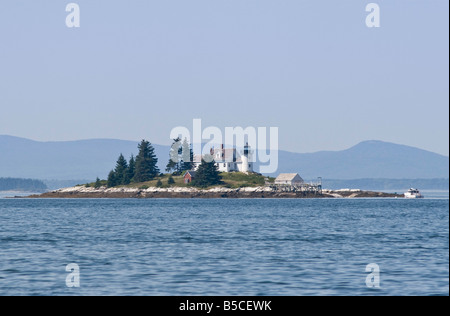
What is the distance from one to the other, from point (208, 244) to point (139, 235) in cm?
1096

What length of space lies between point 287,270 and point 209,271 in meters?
3.90

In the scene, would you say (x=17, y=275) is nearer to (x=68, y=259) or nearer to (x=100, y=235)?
(x=68, y=259)

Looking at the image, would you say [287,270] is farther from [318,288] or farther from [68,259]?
[68,259]

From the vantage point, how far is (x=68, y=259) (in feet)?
145

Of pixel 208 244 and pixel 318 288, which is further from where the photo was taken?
pixel 208 244

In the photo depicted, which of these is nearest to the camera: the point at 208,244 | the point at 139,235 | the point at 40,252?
the point at 40,252
